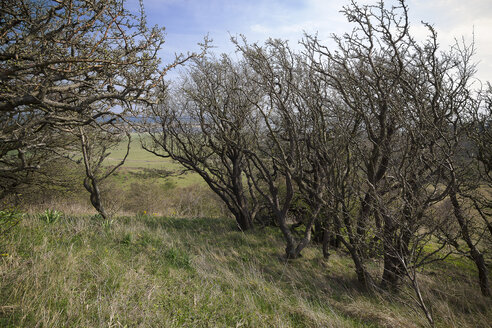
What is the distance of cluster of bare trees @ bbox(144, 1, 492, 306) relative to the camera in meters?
4.13

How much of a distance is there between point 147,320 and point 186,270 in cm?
171

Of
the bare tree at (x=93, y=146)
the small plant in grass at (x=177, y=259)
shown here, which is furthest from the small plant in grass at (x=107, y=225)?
the small plant in grass at (x=177, y=259)

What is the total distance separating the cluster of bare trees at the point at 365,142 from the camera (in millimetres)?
4129

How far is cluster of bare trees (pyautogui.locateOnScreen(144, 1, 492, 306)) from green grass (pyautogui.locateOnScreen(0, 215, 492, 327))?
3.21 ft

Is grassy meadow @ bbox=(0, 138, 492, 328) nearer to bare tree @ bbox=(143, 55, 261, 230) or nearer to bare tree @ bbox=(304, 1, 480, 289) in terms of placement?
bare tree @ bbox=(304, 1, 480, 289)

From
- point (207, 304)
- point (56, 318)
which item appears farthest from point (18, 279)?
point (207, 304)

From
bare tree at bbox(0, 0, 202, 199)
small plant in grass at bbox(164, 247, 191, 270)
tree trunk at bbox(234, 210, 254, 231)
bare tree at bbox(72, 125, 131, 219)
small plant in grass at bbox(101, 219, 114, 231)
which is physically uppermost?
bare tree at bbox(0, 0, 202, 199)

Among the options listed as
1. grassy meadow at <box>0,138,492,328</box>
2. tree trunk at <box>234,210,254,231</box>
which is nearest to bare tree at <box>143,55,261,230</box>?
tree trunk at <box>234,210,254,231</box>

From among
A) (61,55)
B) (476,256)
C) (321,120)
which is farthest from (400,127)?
(61,55)

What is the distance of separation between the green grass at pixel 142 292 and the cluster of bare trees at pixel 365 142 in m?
0.98

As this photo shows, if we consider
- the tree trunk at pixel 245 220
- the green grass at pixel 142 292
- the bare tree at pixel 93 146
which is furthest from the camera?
the tree trunk at pixel 245 220

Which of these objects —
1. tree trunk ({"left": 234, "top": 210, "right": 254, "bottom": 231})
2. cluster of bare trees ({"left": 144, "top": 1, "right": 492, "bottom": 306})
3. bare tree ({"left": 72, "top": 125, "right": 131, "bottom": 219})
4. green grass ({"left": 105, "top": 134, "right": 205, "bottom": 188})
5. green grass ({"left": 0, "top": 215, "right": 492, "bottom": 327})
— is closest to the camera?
green grass ({"left": 0, "top": 215, "right": 492, "bottom": 327})

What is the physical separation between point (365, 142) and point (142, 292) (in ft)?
20.3

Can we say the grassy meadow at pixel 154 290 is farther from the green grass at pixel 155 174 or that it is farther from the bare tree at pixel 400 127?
the green grass at pixel 155 174
